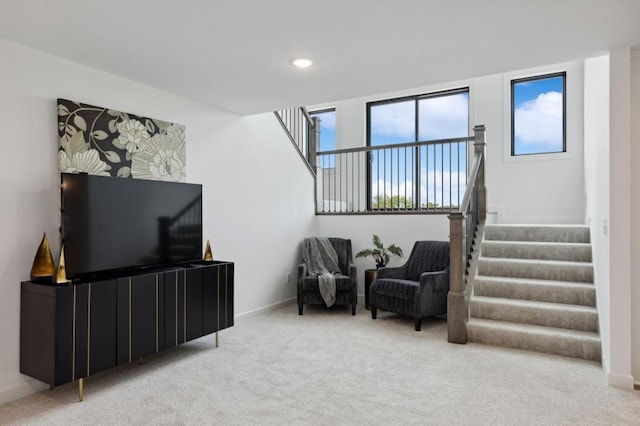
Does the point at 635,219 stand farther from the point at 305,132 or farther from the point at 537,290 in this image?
the point at 305,132

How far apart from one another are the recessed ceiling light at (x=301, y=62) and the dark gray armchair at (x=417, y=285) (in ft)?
8.17

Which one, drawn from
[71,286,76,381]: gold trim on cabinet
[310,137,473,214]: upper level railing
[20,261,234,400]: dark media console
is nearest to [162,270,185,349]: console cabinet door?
[20,261,234,400]: dark media console

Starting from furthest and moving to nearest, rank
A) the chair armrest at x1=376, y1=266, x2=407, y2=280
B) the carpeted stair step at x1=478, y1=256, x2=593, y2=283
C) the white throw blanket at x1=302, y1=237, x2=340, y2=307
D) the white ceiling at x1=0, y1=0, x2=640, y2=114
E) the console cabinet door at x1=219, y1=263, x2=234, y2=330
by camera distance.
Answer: the white throw blanket at x1=302, y1=237, x2=340, y2=307
the chair armrest at x1=376, y1=266, x2=407, y2=280
the carpeted stair step at x1=478, y1=256, x2=593, y2=283
the console cabinet door at x1=219, y1=263, x2=234, y2=330
the white ceiling at x1=0, y1=0, x2=640, y2=114

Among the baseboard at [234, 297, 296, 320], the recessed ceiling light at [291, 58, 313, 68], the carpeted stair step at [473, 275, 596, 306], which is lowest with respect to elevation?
the baseboard at [234, 297, 296, 320]

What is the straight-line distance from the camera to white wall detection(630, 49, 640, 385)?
290 centimetres

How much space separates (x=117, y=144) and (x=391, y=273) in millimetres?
3288

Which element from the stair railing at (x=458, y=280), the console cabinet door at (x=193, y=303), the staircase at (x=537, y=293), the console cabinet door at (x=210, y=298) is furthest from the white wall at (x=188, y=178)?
the staircase at (x=537, y=293)

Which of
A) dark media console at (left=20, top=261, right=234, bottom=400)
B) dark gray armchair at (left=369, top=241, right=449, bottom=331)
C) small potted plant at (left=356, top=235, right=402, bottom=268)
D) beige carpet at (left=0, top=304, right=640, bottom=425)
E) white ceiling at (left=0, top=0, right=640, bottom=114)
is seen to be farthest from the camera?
small potted plant at (left=356, top=235, right=402, bottom=268)

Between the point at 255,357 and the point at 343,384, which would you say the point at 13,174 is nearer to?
the point at 255,357

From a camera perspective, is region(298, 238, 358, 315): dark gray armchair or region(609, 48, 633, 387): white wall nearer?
region(609, 48, 633, 387): white wall

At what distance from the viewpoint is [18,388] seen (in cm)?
282

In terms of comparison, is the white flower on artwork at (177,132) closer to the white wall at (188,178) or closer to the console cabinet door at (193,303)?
the white wall at (188,178)

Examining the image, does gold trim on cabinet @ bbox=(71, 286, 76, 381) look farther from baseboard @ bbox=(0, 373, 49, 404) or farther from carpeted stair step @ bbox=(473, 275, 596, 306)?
carpeted stair step @ bbox=(473, 275, 596, 306)

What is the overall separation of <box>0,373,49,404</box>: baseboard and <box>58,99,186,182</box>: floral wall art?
1.49 metres
